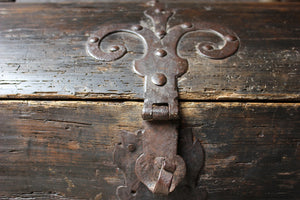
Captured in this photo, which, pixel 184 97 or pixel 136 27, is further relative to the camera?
pixel 136 27

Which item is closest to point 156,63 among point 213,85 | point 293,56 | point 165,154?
point 213,85

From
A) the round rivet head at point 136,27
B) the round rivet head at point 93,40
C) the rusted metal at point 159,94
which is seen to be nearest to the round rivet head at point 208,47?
the rusted metal at point 159,94

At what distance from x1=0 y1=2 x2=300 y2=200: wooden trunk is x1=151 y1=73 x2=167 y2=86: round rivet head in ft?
0.15

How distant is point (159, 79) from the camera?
2.42 feet

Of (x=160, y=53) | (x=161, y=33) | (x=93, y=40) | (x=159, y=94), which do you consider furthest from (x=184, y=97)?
(x=93, y=40)

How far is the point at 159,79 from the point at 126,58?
0.53 feet

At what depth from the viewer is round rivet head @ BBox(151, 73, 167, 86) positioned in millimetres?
734

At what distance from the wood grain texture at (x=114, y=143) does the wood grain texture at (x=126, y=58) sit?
4cm

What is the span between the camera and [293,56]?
806 millimetres

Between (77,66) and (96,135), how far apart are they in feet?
0.83

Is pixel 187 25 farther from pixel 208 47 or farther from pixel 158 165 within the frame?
pixel 158 165

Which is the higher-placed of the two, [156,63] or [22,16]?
[22,16]

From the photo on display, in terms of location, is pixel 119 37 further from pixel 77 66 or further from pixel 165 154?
pixel 165 154

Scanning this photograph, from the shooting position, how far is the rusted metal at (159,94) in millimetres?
703
